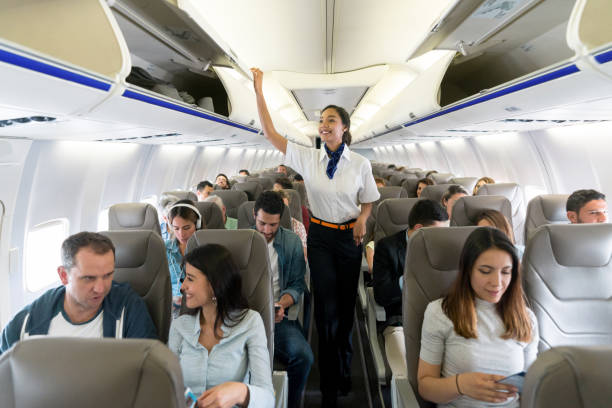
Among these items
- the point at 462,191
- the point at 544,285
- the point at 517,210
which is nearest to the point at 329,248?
the point at 544,285

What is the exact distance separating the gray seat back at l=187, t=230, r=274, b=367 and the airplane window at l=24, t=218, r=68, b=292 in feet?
7.72

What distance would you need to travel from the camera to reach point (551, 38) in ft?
9.29

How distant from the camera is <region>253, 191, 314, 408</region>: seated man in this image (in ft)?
8.11

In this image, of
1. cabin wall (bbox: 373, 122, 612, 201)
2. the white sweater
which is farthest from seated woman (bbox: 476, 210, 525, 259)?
cabin wall (bbox: 373, 122, 612, 201)

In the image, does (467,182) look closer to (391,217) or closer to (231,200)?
(391,217)

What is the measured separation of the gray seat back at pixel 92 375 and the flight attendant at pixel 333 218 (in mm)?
1939

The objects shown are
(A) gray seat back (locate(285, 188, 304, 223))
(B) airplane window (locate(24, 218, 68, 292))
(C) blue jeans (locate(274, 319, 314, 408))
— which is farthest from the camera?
(A) gray seat back (locate(285, 188, 304, 223))

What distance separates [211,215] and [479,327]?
2961 mm

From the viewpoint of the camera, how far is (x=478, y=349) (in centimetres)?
162

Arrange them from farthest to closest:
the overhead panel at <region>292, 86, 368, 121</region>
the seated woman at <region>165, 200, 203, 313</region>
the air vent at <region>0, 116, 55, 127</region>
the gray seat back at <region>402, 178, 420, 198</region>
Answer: the overhead panel at <region>292, 86, 368, 121</region> < the gray seat back at <region>402, 178, 420, 198</region> < the seated woman at <region>165, 200, 203, 313</region> < the air vent at <region>0, 116, 55, 127</region>

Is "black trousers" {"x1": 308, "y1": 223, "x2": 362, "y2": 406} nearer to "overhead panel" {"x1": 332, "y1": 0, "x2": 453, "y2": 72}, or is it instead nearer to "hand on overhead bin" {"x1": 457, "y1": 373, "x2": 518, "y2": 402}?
"hand on overhead bin" {"x1": 457, "y1": 373, "x2": 518, "y2": 402}

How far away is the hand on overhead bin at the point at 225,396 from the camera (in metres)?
1.34

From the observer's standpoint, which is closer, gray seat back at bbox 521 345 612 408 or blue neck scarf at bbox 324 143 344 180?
gray seat back at bbox 521 345 612 408

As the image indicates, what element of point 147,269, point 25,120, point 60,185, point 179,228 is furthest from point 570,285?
point 60,185
